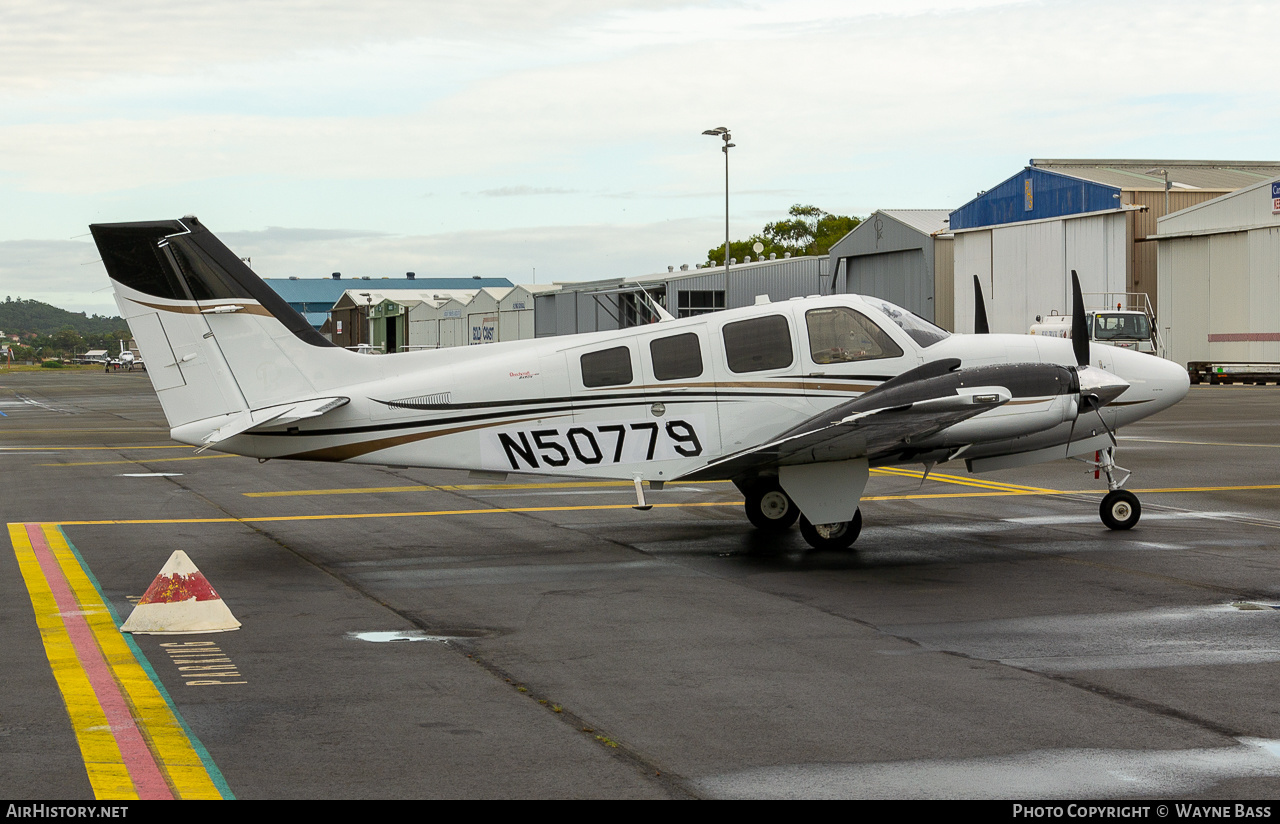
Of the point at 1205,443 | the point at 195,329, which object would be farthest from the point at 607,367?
the point at 1205,443

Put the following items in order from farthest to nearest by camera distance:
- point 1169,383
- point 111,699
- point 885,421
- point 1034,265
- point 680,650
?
1. point 1034,265
2. point 1169,383
3. point 885,421
4. point 680,650
5. point 111,699

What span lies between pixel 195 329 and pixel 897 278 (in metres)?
54.7

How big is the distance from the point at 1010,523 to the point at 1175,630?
5.71m

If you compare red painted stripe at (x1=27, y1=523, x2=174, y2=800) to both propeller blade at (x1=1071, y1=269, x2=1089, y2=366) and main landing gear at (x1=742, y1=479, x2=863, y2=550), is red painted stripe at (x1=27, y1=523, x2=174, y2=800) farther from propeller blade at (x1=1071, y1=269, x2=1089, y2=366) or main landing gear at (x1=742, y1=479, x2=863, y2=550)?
propeller blade at (x1=1071, y1=269, x2=1089, y2=366)

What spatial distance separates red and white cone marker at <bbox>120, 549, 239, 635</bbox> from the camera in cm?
867

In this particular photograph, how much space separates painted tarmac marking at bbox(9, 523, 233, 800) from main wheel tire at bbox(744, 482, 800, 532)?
272 inches

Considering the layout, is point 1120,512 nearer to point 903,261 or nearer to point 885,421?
point 885,421

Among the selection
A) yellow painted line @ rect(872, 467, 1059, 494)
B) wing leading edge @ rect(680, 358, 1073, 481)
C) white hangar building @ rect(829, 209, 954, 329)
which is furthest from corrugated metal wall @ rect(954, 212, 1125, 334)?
wing leading edge @ rect(680, 358, 1073, 481)

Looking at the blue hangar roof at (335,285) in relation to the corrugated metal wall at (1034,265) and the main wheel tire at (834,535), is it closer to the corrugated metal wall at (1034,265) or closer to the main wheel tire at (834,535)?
the corrugated metal wall at (1034,265)

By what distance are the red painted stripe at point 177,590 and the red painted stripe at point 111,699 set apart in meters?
0.50

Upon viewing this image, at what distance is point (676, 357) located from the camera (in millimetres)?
12164

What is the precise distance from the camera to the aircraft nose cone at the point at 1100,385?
11852 mm

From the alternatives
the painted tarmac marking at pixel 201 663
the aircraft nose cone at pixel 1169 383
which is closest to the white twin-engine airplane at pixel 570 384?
the aircraft nose cone at pixel 1169 383

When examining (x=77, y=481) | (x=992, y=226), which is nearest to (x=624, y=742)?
(x=77, y=481)
